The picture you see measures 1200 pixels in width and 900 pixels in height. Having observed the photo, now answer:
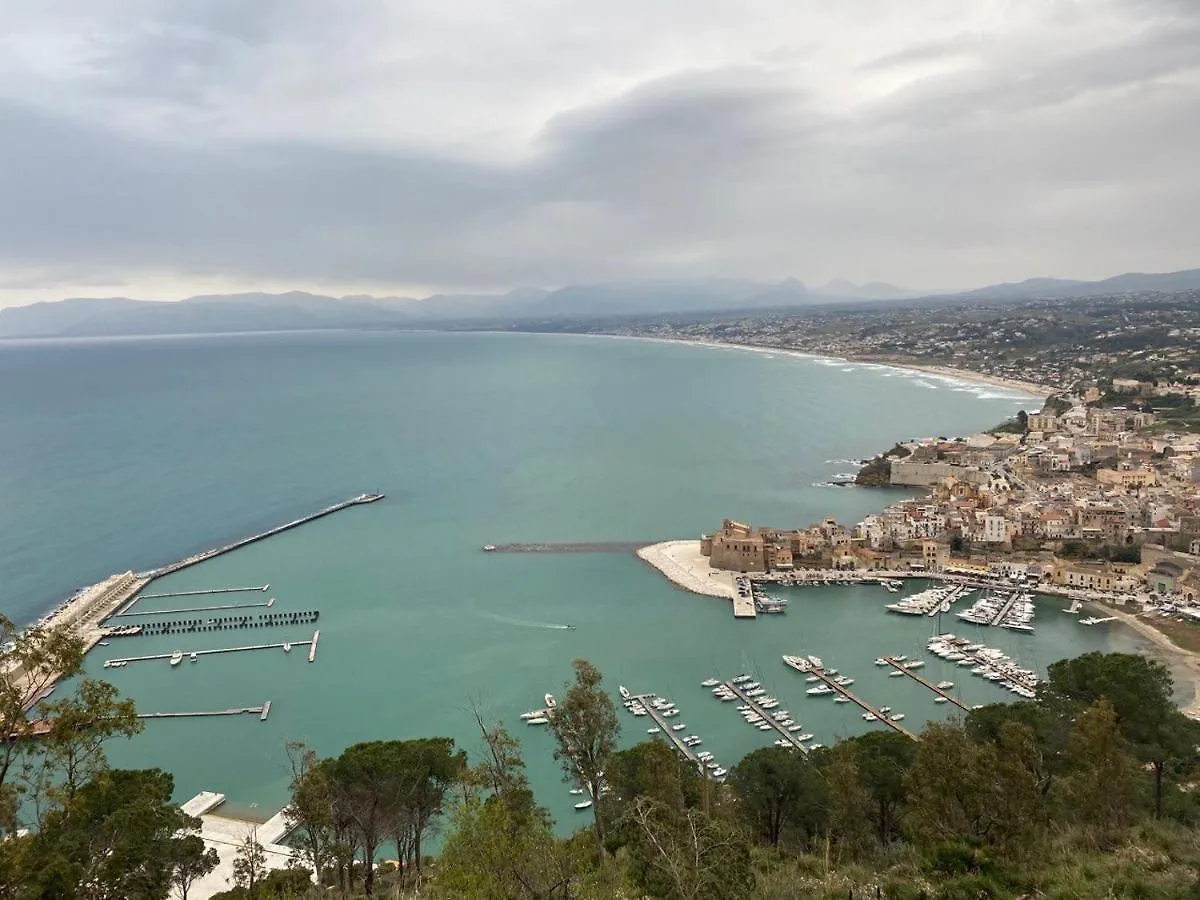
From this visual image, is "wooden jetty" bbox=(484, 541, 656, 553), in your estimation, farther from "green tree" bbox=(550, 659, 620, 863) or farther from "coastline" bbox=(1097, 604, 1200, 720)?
"green tree" bbox=(550, 659, 620, 863)

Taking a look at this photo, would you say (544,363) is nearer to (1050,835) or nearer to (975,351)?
(975,351)

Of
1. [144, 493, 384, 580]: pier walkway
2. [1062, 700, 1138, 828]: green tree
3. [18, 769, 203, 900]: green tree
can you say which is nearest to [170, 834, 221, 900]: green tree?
[18, 769, 203, 900]: green tree

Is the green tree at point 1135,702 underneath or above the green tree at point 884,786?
above

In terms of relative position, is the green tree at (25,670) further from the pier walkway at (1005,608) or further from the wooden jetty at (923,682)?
the pier walkway at (1005,608)

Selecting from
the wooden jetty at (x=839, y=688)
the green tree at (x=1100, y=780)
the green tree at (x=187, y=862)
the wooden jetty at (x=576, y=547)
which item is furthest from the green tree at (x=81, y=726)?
the wooden jetty at (x=576, y=547)

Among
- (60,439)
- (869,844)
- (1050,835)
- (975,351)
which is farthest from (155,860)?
(975,351)

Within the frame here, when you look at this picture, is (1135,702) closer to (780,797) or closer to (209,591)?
(780,797)
